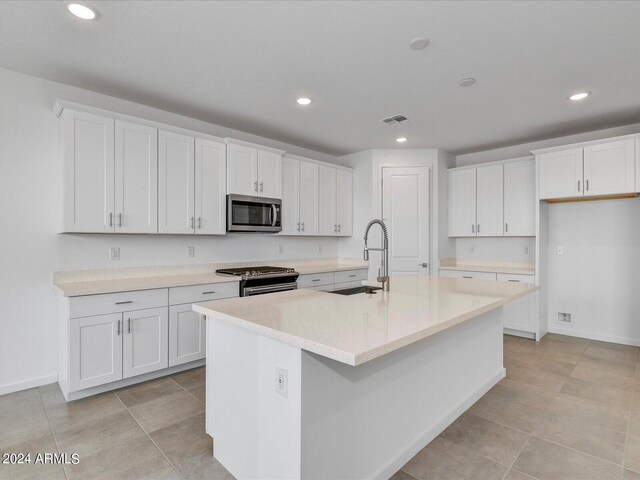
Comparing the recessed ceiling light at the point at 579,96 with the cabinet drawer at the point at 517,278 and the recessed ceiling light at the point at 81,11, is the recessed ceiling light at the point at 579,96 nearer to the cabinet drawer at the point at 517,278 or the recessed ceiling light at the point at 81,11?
the cabinet drawer at the point at 517,278

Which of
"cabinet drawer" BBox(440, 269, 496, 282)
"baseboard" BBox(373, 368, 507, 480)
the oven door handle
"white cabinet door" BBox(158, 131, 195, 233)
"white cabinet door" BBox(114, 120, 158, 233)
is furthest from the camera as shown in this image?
"cabinet drawer" BBox(440, 269, 496, 282)

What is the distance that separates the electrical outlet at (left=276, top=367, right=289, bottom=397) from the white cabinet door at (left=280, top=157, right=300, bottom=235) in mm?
3061

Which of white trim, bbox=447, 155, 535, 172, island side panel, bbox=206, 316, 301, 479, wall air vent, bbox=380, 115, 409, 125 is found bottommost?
island side panel, bbox=206, 316, 301, 479

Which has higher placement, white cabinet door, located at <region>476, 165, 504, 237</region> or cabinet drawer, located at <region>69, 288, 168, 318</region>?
white cabinet door, located at <region>476, 165, 504, 237</region>

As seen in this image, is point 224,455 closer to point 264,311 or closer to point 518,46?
point 264,311

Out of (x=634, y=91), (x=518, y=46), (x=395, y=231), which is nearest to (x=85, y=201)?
(x=518, y=46)

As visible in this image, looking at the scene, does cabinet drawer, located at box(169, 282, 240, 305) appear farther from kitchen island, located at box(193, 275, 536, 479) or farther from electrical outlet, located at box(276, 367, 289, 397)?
electrical outlet, located at box(276, 367, 289, 397)

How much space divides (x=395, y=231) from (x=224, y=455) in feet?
12.7

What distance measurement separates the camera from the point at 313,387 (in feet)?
4.50

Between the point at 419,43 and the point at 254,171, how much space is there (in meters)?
2.25

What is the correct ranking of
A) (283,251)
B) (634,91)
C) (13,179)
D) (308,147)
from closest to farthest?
(13,179), (634,91), (283,251), (308,147)

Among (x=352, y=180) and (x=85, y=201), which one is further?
(x=352, y=180)

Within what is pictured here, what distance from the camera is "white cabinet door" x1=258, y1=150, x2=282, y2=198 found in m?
4.02

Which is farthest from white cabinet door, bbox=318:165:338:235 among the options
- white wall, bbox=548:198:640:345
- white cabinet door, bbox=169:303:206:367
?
white wall, bbox=548:198:640:345
